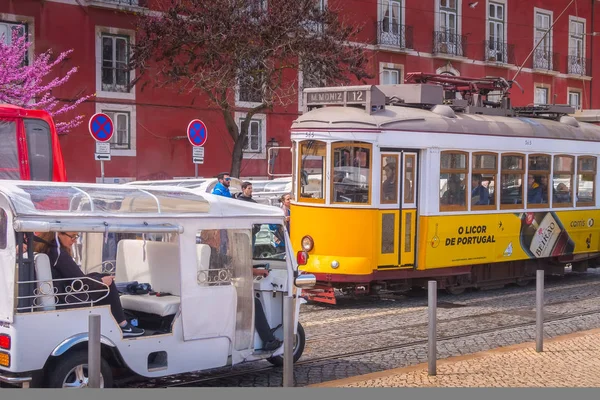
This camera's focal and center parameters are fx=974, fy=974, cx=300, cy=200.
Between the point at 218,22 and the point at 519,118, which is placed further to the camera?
the point at 218,22

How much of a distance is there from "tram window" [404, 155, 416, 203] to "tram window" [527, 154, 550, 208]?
3184 millimetres

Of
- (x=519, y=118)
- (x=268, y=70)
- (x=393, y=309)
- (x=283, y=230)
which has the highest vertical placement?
(x=268, y=70)

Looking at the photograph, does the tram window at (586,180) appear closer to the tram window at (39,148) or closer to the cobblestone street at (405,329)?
the cobblestone street at (405,329)

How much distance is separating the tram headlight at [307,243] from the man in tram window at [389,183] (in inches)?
53.0

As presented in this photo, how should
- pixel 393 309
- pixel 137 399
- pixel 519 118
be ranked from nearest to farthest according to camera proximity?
pixel 137 399 < pixel 393 309 < pixel 519 118

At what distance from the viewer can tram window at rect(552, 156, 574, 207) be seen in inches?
723

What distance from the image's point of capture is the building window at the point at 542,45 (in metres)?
43.7

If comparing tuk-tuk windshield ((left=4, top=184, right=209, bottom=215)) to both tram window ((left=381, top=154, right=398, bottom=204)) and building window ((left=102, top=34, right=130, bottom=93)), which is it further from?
building window ((left=102, top=34, right=130, bottom=93))

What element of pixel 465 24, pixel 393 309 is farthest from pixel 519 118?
pixel 465 24

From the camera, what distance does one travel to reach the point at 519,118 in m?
18.2

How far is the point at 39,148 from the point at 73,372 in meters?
9.73

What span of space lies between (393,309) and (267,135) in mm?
19043

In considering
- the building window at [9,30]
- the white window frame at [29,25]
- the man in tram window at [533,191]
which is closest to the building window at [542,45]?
the white window frame at [29,25]

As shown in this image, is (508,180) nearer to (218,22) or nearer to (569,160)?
(569,160)
